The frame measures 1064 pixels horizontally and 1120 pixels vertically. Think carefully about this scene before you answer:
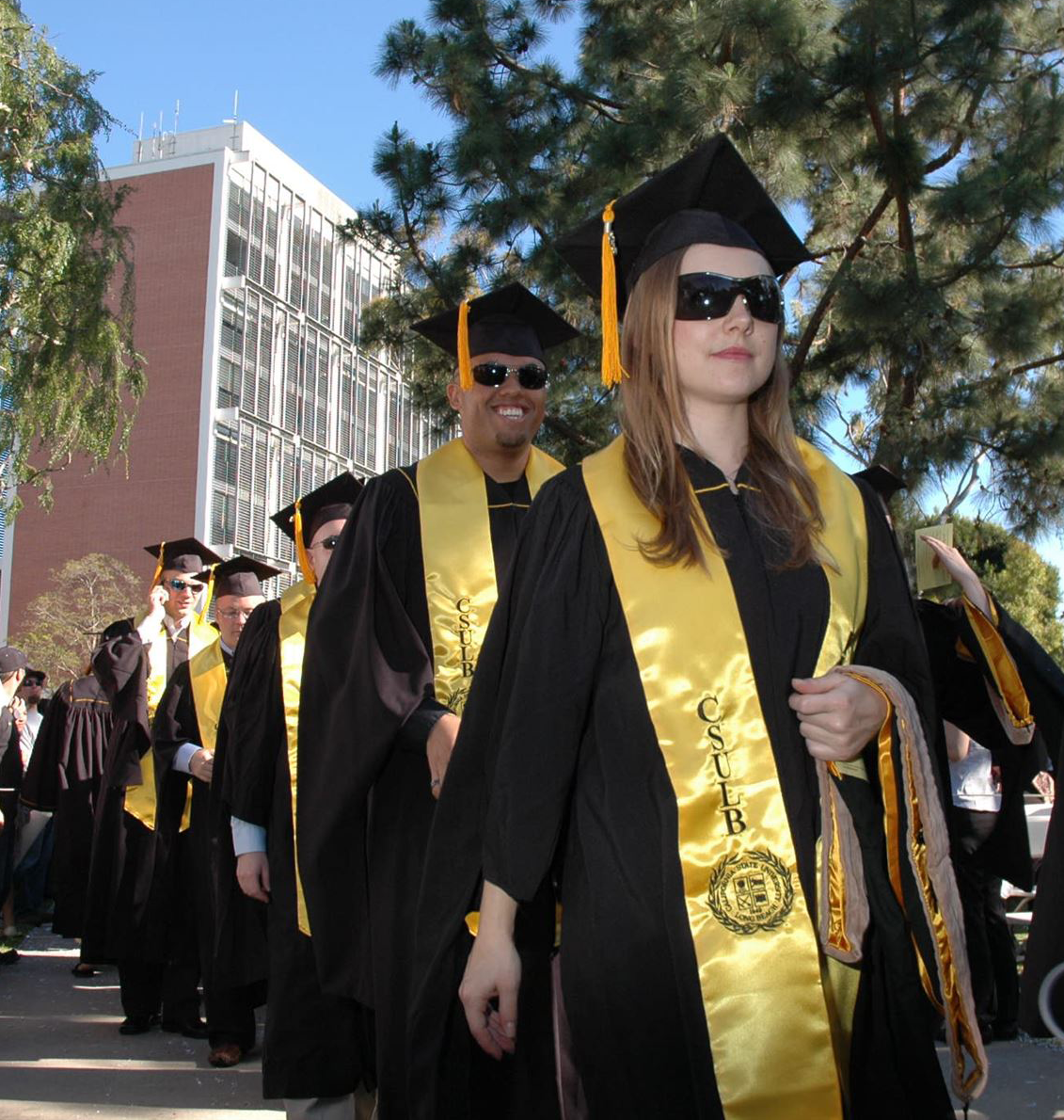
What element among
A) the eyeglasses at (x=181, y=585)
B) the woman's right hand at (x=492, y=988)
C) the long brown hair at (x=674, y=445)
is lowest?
the woman's right hand at (x=492, y=988)

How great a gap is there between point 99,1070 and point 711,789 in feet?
14.8

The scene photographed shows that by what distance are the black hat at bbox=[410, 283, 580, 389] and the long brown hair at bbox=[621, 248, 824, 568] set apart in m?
1.44

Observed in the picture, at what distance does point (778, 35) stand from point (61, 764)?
22.8ft

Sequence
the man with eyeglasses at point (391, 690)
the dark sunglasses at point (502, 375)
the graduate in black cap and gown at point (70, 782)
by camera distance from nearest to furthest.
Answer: the man with eyeglasses at point (391, 690)
the dark sunglasses at point (502, 375)
the graduate in black cap and gown at point (70, 782)

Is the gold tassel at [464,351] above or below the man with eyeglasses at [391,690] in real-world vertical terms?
above

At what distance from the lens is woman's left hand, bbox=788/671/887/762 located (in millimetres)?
1918

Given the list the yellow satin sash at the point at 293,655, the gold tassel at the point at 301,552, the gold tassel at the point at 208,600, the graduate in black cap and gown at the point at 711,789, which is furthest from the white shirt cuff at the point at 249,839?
the gold tassel at the point at 208,600

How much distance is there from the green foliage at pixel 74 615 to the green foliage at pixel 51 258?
1743 cm

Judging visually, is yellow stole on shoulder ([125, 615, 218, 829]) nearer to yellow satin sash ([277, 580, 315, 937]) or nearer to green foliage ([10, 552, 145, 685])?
yellow satin sash ([277, 580, 315, 937])

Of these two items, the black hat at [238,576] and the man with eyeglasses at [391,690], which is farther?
the black hat at [238,576]

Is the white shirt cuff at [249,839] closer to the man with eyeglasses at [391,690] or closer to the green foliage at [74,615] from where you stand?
the man with eyeglasses at [391,690]

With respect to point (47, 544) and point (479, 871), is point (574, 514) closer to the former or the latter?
point (479, 871)

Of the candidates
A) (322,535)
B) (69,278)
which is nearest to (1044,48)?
(322,535)

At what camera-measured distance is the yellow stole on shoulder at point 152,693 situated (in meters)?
6.87
